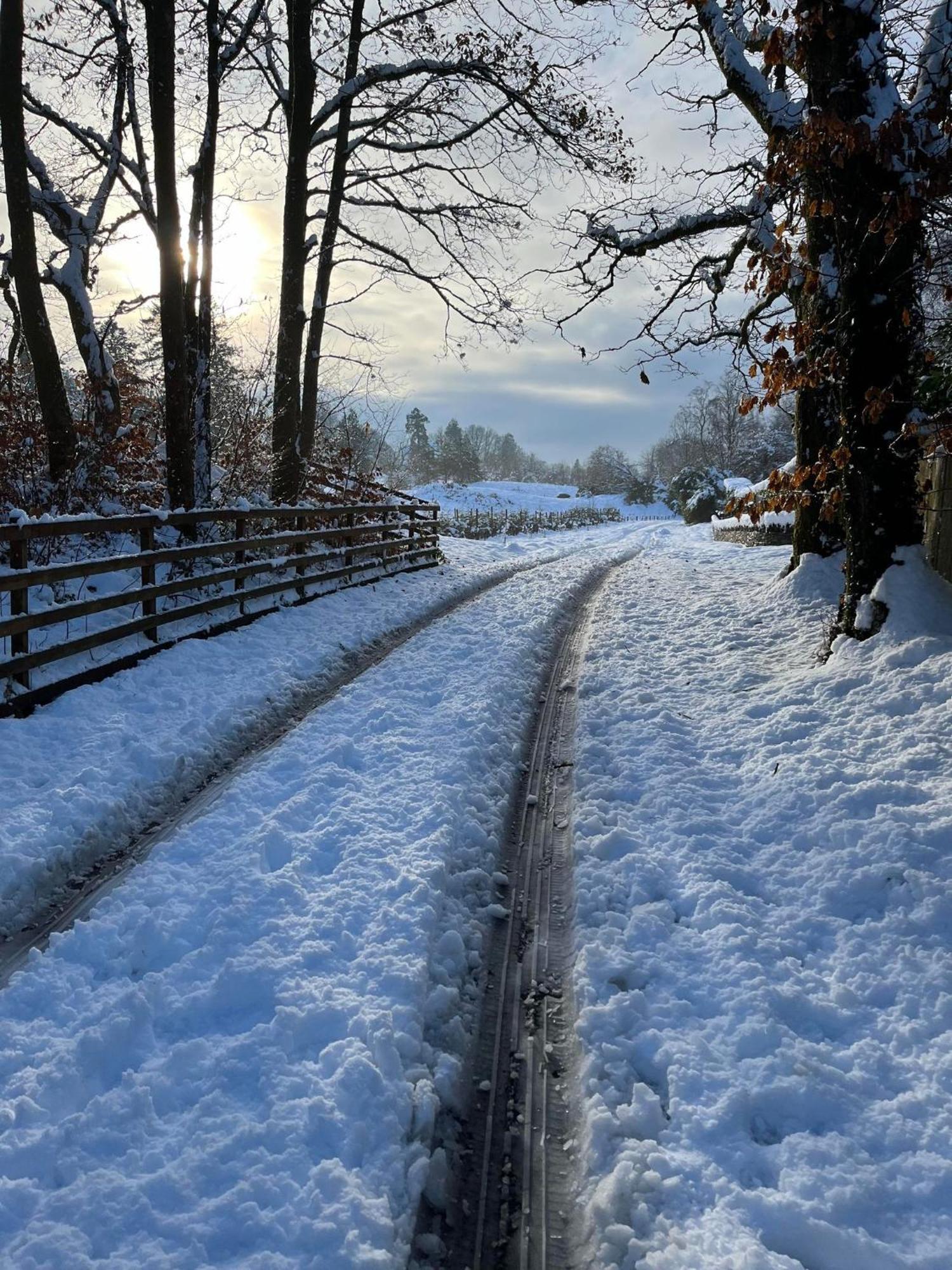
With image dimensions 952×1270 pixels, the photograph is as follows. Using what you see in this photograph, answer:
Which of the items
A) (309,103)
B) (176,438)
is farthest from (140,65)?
(176,438)

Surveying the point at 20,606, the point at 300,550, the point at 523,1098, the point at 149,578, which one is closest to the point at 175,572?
the point at 149,578

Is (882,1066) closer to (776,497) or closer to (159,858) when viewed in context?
A: (159,858)

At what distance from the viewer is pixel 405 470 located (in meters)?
80.4

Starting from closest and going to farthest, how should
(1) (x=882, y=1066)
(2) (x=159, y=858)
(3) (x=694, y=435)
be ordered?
1. (1) (x=882, y=1066)
2. (2) (x=159, y=858)
3. (3) (x=694, y=435)

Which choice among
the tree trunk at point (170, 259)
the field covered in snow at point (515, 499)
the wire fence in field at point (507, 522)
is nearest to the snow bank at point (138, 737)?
the tree trunk at point (170, 259)

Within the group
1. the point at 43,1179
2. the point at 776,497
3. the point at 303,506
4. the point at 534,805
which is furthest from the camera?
the point at 303,506

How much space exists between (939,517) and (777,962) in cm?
553

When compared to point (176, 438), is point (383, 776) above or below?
below

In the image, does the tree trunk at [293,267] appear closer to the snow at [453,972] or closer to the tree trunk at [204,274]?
the tree trunk at [204,274]

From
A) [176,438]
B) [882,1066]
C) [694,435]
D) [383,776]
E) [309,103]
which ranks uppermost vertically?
[694,435]

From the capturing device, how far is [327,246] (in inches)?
541

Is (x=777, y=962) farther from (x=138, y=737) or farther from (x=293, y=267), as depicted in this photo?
(x=293, y=267)

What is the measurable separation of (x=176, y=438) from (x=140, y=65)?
22.6ft

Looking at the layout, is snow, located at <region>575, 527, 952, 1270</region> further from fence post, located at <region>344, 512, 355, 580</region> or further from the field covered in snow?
the field covered in snow
